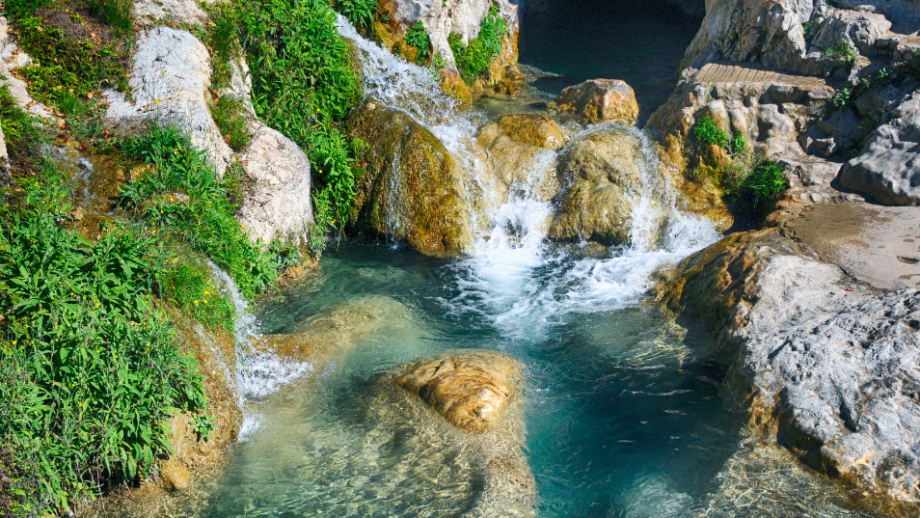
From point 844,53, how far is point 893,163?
7.96 feet

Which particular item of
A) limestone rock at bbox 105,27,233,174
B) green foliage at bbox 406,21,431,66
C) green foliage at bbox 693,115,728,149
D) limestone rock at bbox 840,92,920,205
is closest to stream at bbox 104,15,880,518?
green foliage at bbox 693,115,728,149

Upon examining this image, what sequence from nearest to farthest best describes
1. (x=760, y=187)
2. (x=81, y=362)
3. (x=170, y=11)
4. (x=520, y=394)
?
(x=81, y=362), (x=520, y=394), (x=170, y=11), (x=760, y=187)

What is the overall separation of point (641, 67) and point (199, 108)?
10949 mm

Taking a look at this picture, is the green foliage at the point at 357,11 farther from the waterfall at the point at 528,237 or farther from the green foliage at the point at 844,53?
the green foliage at the point at 844,53

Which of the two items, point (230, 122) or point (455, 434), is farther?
point (230, 122)

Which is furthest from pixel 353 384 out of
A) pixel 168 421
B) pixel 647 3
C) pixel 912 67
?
pixel 647 3

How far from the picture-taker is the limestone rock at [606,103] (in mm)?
11727

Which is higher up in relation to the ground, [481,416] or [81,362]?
[81,362]

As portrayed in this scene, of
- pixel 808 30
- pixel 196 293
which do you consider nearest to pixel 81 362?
pixel 196 293

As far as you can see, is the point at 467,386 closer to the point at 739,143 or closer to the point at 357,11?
the point at 739,143

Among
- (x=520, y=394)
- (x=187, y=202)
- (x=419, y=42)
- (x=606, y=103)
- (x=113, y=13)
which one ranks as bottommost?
(x=520, y=394)

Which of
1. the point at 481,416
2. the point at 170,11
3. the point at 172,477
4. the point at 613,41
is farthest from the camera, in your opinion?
the point at 613,41

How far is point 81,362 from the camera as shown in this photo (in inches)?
201

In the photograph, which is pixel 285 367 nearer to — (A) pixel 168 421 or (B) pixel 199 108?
(A) pixel 168 421
